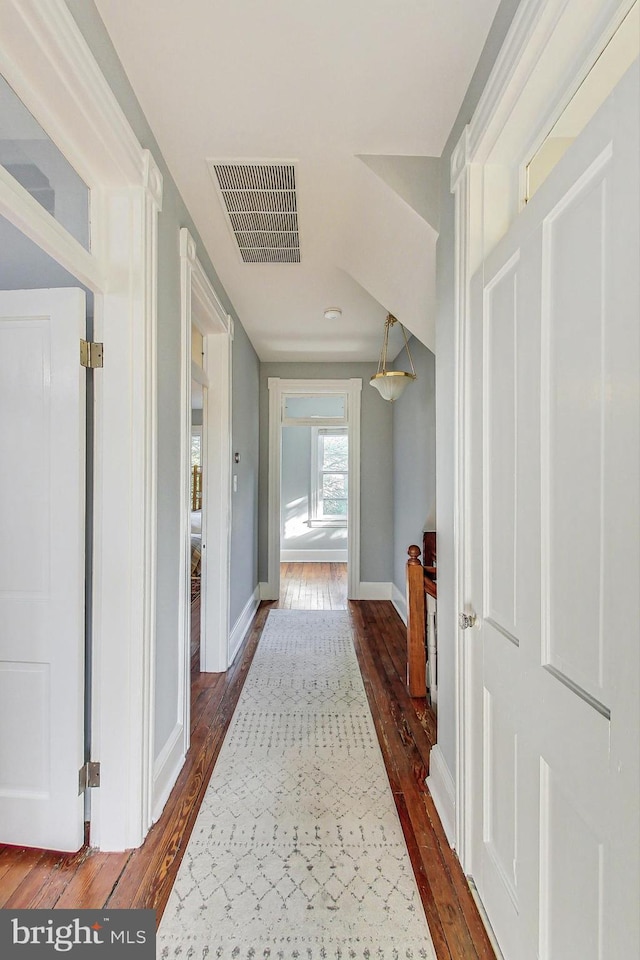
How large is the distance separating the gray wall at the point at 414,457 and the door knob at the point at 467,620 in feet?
5.99

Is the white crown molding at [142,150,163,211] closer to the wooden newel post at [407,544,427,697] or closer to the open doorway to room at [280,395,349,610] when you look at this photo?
the wooden newel post at [407,544,427,697]

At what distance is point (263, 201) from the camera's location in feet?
7.07

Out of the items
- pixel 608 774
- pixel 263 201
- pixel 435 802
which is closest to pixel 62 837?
pixel 435 802

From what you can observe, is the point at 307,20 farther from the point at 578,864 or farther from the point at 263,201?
the point at 578,864

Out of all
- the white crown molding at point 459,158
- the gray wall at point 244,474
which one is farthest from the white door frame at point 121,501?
the gray wall at point 244,474

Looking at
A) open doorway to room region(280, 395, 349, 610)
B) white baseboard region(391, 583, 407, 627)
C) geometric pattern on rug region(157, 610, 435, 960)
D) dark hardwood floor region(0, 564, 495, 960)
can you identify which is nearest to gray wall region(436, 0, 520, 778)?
dark hardwood floor region(0, 564, 495, 960)

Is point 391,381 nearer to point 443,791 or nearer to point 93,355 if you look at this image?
point 93,355

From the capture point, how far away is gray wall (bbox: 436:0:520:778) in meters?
1.68

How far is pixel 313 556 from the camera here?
25.6 feet

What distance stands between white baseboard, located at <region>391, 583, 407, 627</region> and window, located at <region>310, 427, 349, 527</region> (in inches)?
117

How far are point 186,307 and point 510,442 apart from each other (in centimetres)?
159

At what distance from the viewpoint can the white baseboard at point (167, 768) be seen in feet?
5.74

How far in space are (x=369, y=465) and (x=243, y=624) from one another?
2.18 meters

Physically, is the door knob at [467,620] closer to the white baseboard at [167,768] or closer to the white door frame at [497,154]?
the white door frame at [497,154]
